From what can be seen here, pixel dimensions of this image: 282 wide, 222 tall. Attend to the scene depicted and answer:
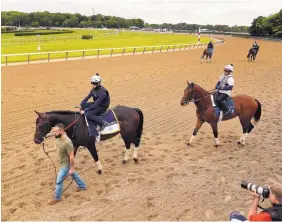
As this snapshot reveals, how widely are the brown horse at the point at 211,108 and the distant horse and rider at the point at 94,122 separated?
185 cm

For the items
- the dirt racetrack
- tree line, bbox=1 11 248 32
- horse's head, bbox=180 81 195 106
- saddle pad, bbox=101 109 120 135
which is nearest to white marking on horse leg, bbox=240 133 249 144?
the dirt racetrack

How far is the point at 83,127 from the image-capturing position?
7215 mm

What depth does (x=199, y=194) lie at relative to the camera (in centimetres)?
693

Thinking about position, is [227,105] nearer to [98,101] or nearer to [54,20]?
[98,101]

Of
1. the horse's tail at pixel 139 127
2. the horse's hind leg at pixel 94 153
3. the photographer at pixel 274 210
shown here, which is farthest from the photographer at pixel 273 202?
the horse's tail at pixel 139 127

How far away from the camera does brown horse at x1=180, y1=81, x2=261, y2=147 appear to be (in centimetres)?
934

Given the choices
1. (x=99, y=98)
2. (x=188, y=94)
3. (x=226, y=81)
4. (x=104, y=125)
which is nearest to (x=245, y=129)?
(x=226, y=81)

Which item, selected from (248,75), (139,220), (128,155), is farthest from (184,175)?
(248,75)

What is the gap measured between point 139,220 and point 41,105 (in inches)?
344

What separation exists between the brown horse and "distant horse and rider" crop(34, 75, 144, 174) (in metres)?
1.85

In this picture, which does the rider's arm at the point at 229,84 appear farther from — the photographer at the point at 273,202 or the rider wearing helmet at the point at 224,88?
the photographer at the point at 273,202

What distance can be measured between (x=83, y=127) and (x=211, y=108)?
403cm

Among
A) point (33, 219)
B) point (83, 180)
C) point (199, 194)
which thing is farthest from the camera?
point (83, 180)

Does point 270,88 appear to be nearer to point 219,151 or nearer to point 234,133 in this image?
point 234,133
